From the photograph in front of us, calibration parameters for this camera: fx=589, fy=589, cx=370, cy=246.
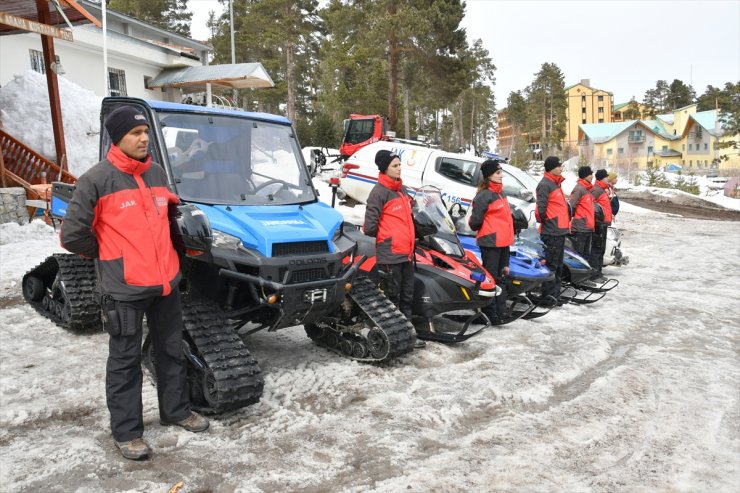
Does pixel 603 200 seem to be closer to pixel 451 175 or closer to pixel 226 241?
pixel 451 175

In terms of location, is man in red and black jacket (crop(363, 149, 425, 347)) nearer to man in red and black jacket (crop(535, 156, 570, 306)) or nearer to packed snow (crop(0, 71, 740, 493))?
packed snow (crop(0, 71, 740, 493))

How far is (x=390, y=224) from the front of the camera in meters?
5.68

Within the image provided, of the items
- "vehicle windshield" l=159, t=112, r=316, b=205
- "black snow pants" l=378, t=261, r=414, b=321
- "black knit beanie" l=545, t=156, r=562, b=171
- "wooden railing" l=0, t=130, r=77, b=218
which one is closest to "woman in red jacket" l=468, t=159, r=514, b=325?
"black snow pants" l=378, t=261, r=414, b=321

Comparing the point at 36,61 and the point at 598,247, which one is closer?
the point at 598,247

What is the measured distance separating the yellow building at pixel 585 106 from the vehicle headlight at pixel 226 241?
101 metres

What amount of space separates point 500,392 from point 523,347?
1.34 metres

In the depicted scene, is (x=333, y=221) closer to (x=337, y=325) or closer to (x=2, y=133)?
(x=337, y=325)

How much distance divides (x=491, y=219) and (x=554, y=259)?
1606 mm

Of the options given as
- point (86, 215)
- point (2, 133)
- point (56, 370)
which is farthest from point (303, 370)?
point (2, 133)

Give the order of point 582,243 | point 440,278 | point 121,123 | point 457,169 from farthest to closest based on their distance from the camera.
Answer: point 457,169
point 582,243
point 440,278
point 121,123

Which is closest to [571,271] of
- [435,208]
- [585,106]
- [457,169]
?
[435,208]

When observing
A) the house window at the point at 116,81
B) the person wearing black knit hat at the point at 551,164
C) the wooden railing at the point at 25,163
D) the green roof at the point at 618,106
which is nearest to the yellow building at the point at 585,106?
the green roof at the point at 618,106

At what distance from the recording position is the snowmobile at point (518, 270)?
695 centimetres

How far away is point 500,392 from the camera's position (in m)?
4.65
